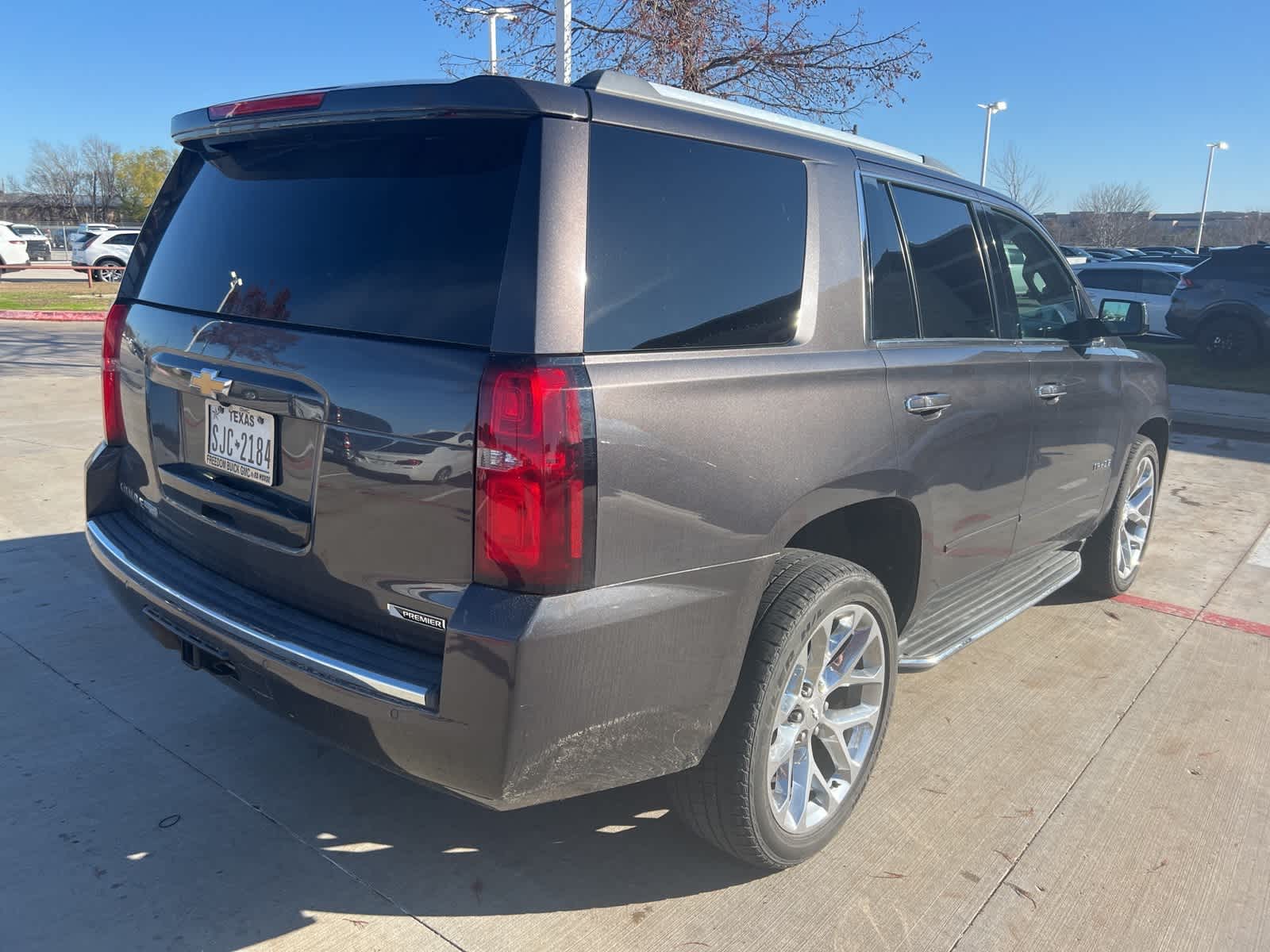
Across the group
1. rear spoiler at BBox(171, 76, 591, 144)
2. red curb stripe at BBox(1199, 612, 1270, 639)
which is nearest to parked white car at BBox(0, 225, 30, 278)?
rear spoiler at BBox(171, 76, 591, 144)

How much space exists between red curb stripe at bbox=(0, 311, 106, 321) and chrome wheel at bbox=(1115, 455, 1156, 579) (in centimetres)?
1855

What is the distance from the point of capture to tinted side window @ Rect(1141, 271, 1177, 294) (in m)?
17.3

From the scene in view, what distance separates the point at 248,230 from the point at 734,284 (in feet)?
4.34

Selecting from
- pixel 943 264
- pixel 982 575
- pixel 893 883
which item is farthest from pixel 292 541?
pixel 982 575

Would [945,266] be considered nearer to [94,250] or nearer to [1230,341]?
[1230,341]

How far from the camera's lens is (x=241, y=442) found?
2.61 metres

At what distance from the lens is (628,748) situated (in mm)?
2373

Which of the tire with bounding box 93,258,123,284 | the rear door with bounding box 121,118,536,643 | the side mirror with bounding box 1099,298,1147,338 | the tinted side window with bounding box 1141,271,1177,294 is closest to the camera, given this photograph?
the rear door with bounding box 121,118,536,643

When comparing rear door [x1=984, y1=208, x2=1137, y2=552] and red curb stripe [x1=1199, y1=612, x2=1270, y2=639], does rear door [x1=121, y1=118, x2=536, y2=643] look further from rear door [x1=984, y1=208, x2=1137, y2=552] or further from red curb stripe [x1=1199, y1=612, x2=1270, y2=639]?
red curb stripe [x1=1199, y1=612, x2=1270, y2=639]

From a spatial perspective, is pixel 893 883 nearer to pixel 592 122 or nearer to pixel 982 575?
pixel 982 575

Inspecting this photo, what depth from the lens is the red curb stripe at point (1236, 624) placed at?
4.84 metres

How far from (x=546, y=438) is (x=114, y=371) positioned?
6.04ft

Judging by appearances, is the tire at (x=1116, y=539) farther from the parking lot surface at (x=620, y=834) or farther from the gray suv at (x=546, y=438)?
the gray suv at (x=546, y=438)

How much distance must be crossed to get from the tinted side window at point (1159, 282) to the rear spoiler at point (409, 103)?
17641mm
